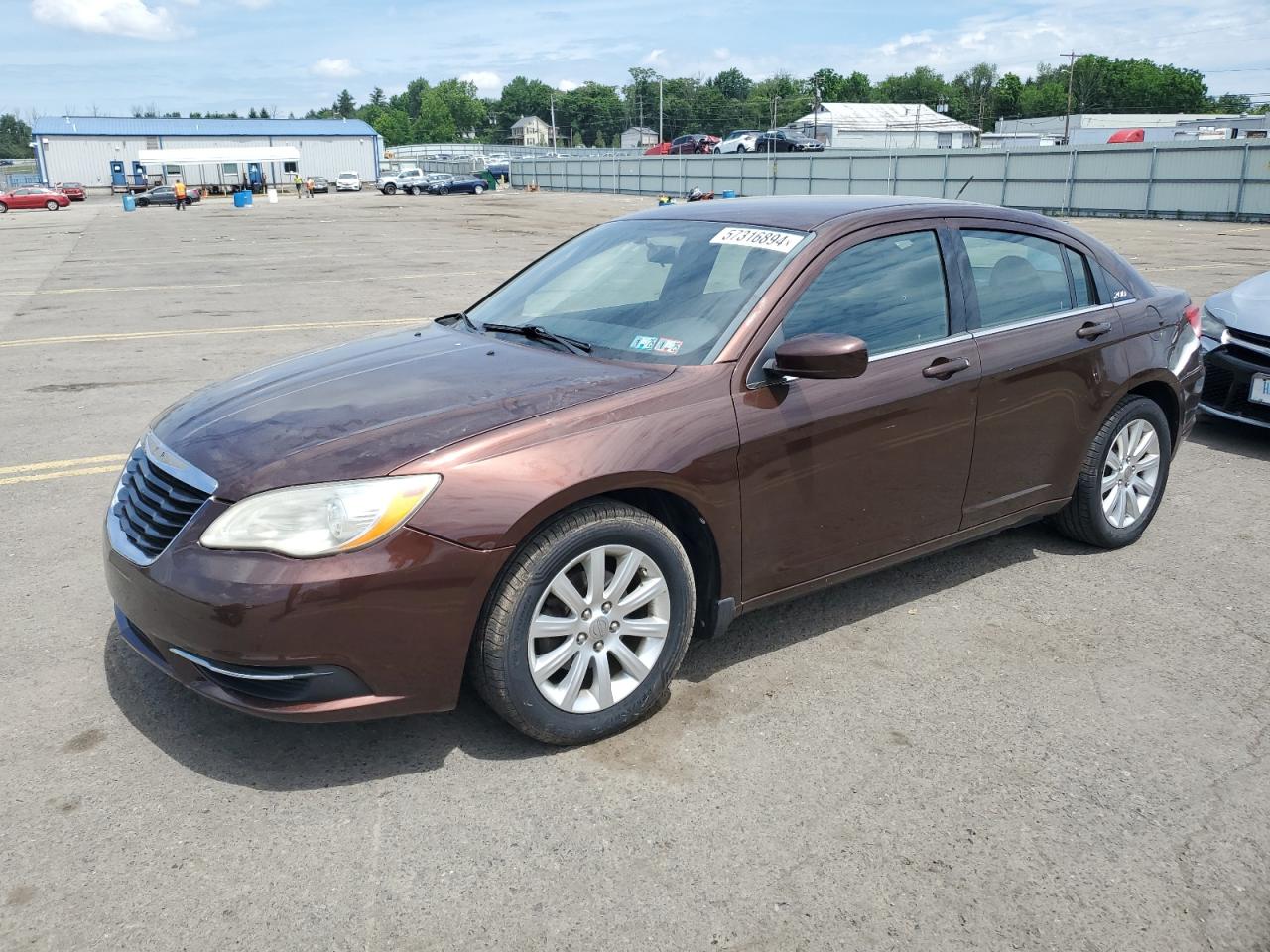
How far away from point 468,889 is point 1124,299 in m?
3.89

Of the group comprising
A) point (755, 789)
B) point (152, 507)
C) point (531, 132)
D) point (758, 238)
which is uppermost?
point (531, 132)

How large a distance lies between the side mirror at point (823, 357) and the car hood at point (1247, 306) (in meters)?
4.64

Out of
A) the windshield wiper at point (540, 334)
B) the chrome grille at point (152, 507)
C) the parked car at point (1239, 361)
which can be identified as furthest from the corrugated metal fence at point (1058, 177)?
the chrome grille at point (152, 507)

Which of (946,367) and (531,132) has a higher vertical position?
(531,132)

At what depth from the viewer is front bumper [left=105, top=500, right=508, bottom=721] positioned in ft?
9.12

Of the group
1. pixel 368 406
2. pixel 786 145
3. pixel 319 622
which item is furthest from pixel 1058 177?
pixel 319 622

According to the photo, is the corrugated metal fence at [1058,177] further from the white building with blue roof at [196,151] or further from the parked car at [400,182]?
the white building with blue roof at [196,151]

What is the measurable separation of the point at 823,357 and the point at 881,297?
749 millimetres

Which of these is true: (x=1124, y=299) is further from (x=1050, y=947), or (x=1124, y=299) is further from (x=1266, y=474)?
(x=1050, y=947)

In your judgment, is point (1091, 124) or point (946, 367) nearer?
point (946, 367)

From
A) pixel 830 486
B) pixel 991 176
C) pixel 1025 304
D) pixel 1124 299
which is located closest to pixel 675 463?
pixel 830 486

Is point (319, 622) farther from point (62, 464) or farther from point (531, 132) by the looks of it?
point (531, 132)

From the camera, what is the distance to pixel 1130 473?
4.92m

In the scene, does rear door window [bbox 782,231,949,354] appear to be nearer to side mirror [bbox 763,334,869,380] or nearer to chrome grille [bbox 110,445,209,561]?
side mirror [bbox 763,334,869,380]
